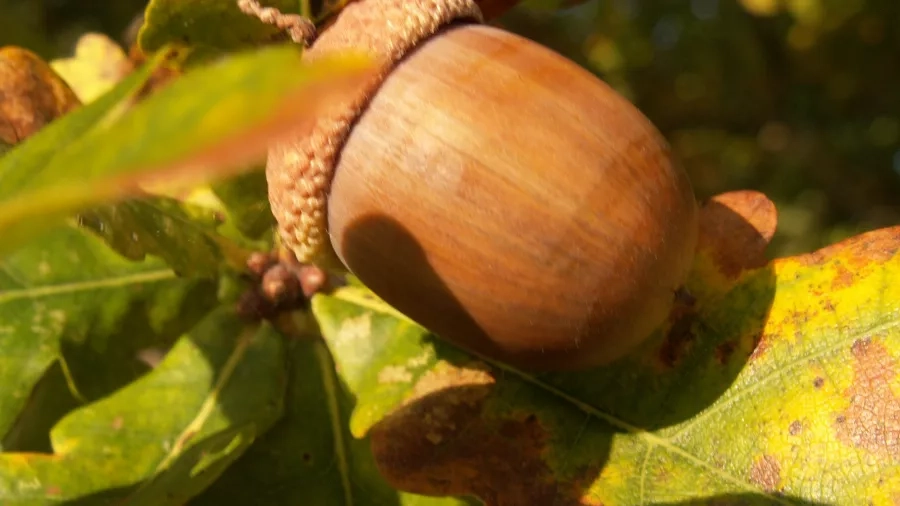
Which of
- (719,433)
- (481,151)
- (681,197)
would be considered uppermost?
(481,151)

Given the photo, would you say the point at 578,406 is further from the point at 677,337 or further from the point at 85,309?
the point at 85,309

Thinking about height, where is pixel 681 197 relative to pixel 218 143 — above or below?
below

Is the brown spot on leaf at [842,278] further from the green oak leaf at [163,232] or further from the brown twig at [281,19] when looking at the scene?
the green oak leaf at [163,232]

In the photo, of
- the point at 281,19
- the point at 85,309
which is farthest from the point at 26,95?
the point at 281,19

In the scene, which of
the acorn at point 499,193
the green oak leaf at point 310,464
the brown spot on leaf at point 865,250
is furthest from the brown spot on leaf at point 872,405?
the green oak leaf at point 310,464

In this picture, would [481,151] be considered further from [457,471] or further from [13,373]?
[13,373]

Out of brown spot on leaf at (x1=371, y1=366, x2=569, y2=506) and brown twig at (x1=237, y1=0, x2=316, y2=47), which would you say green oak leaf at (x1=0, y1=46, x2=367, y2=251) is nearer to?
brown twig at (x1=237, y1=0, x2=316, y2=47)

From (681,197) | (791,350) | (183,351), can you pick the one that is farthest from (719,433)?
(183,351)
